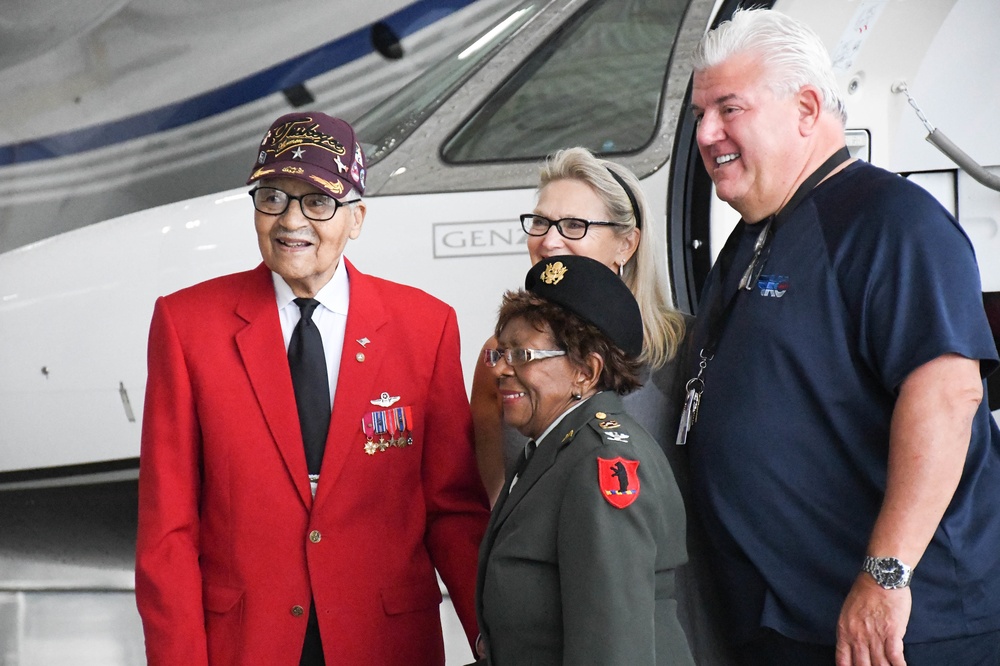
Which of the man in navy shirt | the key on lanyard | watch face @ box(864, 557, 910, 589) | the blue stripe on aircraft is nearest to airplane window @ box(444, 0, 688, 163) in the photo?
the blue stripe on aircraft

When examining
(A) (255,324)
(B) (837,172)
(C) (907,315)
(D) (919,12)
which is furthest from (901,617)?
(D) (919,12)

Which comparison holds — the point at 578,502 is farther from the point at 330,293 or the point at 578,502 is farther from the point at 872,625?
the point at 330,293

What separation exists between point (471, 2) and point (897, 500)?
1.85 meters

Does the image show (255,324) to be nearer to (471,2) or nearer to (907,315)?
(907,315)

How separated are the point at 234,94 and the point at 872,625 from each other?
6.86ft

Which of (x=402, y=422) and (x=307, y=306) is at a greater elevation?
(x=307, y=306)

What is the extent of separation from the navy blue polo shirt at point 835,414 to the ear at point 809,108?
0.30 ft

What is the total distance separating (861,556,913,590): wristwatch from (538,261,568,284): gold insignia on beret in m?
0.60

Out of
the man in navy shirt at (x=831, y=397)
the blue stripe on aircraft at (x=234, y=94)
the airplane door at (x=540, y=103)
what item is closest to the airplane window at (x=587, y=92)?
the airplane door at (x=540, y=103)

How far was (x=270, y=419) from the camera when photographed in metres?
1.67

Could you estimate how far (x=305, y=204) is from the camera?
5.56ft

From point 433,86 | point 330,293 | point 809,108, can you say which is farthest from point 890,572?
point 433,86

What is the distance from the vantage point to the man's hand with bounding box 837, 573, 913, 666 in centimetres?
153

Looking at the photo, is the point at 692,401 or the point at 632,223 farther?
the point at 632,223
